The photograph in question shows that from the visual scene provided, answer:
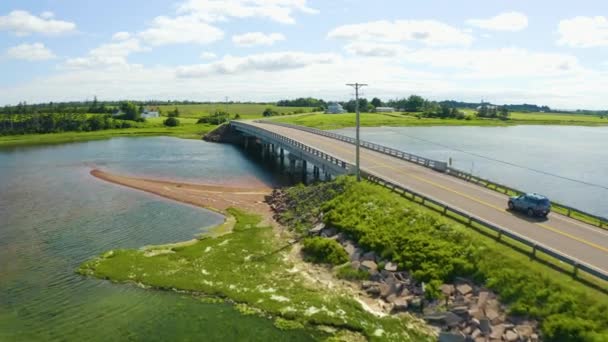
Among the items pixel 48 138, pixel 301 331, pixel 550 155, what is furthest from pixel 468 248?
pixel 48 138

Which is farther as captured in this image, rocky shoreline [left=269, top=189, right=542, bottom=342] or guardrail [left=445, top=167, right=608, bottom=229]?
guardrail [left=445, top=167, right=608, bottom=229]

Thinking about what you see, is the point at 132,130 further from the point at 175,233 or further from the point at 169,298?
the point at 169,298

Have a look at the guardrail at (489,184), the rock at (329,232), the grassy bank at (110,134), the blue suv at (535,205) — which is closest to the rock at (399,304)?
the rock at (329,232)

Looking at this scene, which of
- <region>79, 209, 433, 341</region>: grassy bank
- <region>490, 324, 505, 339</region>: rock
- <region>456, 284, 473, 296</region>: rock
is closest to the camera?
<region>490, 324, 505, 339</region>: rock

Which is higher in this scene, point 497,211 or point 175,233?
point 497,211

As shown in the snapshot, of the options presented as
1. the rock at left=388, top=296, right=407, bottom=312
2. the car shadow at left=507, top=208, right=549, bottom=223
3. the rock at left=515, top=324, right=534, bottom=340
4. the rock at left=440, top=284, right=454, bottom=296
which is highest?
the car shadow at left=507, top=208, right=549, bottom=223

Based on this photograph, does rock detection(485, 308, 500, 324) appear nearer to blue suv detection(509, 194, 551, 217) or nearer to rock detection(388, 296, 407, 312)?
rock detection(388, 296, 407, 312)

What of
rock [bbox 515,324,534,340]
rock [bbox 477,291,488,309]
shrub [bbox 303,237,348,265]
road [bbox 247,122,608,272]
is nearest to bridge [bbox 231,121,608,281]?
road [bbox 247,122,608,272]

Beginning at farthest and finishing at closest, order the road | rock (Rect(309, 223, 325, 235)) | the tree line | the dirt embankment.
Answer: the tree line
the dirt embankment
rock (Rect(309, 223, 325, 235))
the road
